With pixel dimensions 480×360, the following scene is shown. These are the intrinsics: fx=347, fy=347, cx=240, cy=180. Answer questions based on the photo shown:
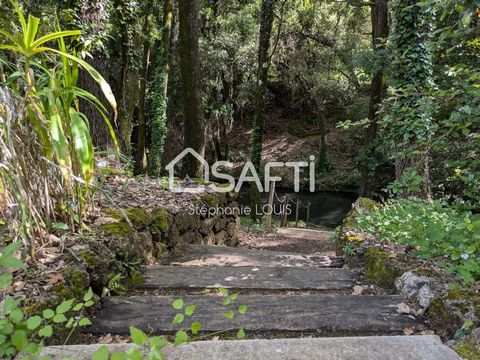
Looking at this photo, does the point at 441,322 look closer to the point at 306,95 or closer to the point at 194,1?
the point at 194,1

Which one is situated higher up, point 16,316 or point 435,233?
point 435,233

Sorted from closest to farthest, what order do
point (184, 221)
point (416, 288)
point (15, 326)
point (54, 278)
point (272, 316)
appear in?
point (15, 326) → point (54, 278) → point (272, 316) → point (416, 288) → point (184, 221)

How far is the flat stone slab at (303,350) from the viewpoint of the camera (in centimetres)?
122

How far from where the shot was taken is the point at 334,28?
14.3 m

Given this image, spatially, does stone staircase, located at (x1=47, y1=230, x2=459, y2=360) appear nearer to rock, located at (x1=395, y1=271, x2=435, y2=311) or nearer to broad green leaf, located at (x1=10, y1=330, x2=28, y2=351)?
rock, located at (x1=395, y1=271, x2=435, y2=311)

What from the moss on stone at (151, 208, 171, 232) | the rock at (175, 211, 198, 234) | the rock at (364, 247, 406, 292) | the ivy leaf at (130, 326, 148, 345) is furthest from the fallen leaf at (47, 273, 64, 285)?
the rock at (175, 211, 198, 234)

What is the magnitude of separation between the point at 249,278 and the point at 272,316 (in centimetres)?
77

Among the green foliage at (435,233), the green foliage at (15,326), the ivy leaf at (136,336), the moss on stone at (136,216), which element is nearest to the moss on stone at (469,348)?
the green foliage at (435,233)

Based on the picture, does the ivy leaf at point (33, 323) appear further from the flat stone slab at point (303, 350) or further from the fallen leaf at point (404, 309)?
the fallen leaf at point (404, 309)

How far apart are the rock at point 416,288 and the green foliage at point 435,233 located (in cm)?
16

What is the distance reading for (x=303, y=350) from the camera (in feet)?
4.18


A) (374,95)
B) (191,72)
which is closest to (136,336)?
(191,72)

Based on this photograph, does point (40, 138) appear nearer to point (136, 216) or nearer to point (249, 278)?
point (136, 216)

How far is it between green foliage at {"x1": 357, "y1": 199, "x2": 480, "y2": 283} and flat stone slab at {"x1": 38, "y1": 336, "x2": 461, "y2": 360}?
0.73 meters
